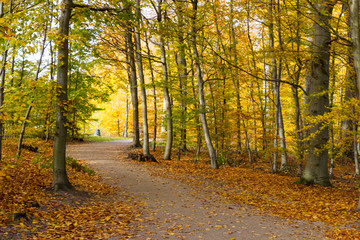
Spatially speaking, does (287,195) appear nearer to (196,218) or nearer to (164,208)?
(196,218)

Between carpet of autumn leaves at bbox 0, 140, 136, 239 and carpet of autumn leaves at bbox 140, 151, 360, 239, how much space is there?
11.7 ft

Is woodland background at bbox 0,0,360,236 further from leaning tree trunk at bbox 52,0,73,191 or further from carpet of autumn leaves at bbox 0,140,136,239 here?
carpet of autumn leaves at bbox 0,140,136,239

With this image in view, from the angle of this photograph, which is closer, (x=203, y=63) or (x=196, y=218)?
(x=196, y=218)

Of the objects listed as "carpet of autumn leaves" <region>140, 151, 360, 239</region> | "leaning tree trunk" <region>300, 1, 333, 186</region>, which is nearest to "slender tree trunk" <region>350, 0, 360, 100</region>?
"carpet of autumn leaves" <region>140, 151, 360, 239</region>

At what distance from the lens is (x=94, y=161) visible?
12836 mm

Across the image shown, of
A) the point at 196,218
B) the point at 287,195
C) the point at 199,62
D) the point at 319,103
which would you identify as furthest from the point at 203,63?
the point at 196,218

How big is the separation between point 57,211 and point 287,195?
6535 mm

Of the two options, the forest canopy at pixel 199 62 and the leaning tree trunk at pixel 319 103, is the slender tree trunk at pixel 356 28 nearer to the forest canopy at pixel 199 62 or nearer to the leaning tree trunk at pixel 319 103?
the forest canopy at pixel 199 62

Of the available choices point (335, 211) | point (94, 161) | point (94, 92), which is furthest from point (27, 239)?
point (94, 92)

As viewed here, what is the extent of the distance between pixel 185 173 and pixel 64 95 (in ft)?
21.4

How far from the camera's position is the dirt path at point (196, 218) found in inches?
190

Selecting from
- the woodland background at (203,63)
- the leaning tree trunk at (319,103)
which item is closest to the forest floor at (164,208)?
the leaning tree trunk at (319,103)

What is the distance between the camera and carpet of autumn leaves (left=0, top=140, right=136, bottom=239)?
4.25m

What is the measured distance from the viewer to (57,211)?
5.27 metres
